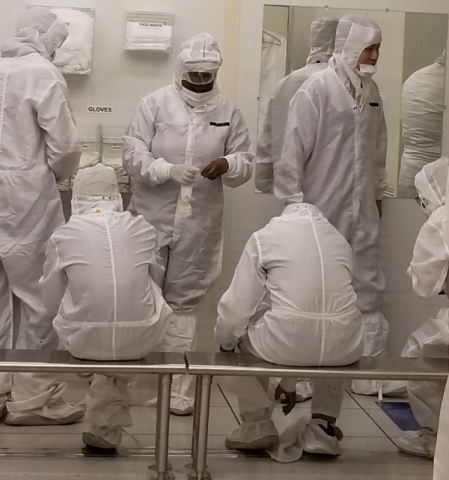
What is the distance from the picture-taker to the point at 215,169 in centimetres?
297

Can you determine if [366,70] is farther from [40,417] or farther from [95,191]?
→ [40,417]

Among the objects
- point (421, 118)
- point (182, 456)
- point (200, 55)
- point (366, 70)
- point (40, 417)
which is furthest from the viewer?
point (421, 118)

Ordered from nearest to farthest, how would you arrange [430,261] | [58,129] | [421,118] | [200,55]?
[430,261] → [58,129] → [200,55] → [421,118]

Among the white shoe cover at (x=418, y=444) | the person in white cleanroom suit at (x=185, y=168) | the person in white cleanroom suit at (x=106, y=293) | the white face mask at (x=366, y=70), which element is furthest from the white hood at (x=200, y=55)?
the white shoe cover at (x=418, y=444)

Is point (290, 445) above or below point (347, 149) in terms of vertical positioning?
below

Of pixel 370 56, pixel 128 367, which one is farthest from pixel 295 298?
pixel 370 56

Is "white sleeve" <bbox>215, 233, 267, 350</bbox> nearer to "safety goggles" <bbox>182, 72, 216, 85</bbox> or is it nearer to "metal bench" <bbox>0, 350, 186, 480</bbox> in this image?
"metal bench" <bbox>0, 350, 186, 480</bbox>

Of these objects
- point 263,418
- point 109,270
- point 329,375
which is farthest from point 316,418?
point 109,270

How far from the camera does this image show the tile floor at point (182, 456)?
236 centimetres

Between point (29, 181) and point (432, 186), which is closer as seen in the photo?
point (432, 186)

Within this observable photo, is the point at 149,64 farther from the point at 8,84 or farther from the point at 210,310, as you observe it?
the point at 210,310

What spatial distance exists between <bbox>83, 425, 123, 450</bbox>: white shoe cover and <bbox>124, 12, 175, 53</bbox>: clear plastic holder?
1.38 meters

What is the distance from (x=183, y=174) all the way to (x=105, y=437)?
993 millimetres

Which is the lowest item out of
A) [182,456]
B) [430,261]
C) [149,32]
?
[182,456]
